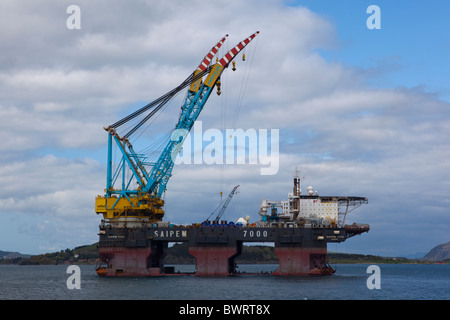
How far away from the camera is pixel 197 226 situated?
263ft

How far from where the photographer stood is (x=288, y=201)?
81812 mm

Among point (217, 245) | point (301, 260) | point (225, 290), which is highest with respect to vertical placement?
point (217, 245)

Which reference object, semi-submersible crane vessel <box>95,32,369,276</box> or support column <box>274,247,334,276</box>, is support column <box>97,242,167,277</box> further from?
support column <box>274,247,334,276</box>

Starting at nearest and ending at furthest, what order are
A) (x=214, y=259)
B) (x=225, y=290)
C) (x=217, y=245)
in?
(x=225, y=290)
(x=217, y=245)
(x=214, y=259)

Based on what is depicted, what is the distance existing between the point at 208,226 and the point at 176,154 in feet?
41.8

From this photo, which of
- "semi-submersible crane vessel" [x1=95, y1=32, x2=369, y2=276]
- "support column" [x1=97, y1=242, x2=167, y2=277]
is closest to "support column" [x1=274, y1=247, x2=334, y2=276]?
"semi-submersible crane vessel" [x1=95, y1=32, x2=369, y2=276]

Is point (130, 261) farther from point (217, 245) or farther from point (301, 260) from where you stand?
point (301, 260)

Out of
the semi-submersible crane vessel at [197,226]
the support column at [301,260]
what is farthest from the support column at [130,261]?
the support column at [301,260]

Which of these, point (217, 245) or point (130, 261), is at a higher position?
point (217, 245)

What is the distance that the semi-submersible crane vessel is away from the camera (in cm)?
7719

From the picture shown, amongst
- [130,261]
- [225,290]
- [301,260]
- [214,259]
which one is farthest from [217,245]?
[225,290]

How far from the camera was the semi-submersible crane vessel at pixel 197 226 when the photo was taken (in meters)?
77.2

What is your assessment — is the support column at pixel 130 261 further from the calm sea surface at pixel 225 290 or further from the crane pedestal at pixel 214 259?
the crane pedestal at pixel 214 259
